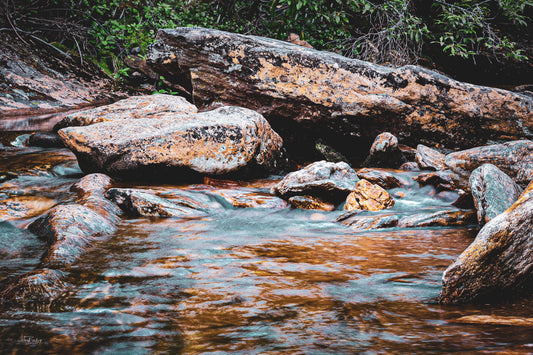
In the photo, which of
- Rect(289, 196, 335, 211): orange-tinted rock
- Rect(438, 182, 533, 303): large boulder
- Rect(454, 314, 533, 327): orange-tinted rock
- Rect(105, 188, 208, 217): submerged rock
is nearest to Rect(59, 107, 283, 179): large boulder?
Rect(105, 188, 208, 217): submerged rock

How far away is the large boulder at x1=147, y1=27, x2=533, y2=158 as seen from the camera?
7.41m

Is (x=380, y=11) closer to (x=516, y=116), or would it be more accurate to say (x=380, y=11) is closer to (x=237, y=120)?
(x=516, y=116)

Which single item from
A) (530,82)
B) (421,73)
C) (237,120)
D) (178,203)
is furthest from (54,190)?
(530,82)

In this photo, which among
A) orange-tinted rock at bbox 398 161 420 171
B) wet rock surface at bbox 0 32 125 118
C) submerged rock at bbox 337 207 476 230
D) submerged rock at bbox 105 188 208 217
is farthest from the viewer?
wet rock surface at bbox 0 32 125 118

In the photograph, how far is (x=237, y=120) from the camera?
6.22m

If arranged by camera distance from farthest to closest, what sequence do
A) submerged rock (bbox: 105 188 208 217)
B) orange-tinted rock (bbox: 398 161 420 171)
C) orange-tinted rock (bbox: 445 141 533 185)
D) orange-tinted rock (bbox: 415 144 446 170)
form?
1. orange-tinted rock (bbox: 398 161 420 171)
2. orange-tinted rock (bbox: 415 144 446 170)
3. orange-tinted rock (bbox: 445 141 533 185)
4. submerged rock (bbox: 105 188 208 217)

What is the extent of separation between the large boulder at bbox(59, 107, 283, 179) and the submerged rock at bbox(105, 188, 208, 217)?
852mm

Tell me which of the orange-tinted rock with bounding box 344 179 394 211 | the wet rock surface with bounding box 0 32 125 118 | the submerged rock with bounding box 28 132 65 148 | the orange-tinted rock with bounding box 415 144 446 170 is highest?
the wet rock surface with bounding box 0 32 125 118

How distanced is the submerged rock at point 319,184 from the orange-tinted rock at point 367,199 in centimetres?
13

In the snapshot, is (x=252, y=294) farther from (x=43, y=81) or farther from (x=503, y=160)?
(x=43, y=81)

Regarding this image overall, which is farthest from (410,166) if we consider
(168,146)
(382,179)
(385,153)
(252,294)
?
(252,294)

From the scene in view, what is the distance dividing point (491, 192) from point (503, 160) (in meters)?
1.39

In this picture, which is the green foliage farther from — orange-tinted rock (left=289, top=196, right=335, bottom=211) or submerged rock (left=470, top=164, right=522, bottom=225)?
submerged rock (left=470, top=164, right=522, bottom=225)

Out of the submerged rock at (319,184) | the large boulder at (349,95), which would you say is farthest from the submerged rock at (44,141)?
the submerged rock at (319,184)
